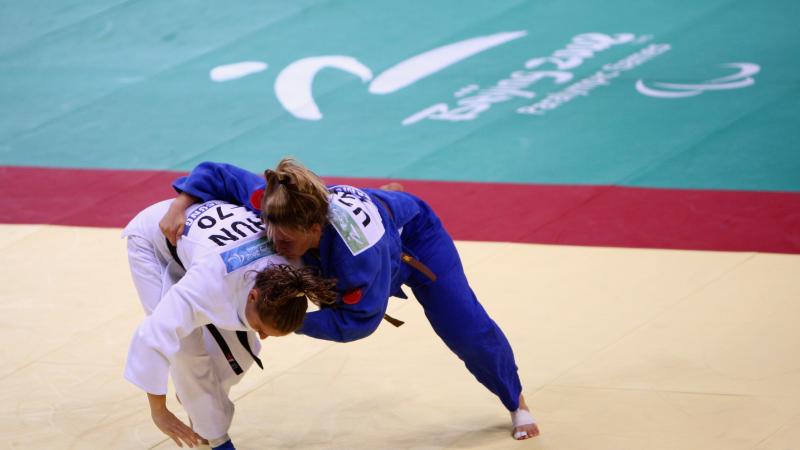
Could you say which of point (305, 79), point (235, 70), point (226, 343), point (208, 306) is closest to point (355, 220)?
point (208, 306)

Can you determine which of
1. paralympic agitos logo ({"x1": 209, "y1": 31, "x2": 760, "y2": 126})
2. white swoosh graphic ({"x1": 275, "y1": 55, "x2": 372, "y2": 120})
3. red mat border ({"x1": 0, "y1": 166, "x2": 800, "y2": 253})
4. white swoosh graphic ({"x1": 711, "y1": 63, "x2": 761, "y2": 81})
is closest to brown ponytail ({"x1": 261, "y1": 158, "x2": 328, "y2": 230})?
red mat border ({"x1": 0, "y1": 166, "x2": 800, "y2": 253})

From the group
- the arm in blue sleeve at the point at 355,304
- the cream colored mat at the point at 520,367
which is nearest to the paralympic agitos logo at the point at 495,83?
the cream colored mat at the point at 520,367

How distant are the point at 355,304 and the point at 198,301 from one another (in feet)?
1.47

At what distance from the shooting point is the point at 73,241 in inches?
233

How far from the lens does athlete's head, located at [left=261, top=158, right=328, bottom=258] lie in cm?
321

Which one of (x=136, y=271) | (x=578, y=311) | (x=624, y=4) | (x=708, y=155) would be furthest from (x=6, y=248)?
(x=624, y=4)

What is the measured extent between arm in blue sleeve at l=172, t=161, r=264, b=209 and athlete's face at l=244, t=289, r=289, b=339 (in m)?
0.45

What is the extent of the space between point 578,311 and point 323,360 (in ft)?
3.53

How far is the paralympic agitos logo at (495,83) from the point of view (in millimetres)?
7301

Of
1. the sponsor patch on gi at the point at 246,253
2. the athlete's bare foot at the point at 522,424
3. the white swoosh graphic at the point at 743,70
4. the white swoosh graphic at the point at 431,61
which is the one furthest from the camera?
the white swoosh graphic at the point at 431,61

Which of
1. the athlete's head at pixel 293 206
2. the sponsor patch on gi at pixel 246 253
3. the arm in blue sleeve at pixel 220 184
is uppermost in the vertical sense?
the athlete's head at pixel 293 206

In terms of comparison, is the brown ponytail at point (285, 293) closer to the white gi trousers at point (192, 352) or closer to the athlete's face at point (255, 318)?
the athlete's face at point (255, 318)

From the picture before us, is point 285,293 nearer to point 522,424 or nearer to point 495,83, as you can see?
point 522,424

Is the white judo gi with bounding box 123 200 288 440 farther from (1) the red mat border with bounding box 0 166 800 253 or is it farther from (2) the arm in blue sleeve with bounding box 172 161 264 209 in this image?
(1) the red mat border with bounding box 0 166 800 253
